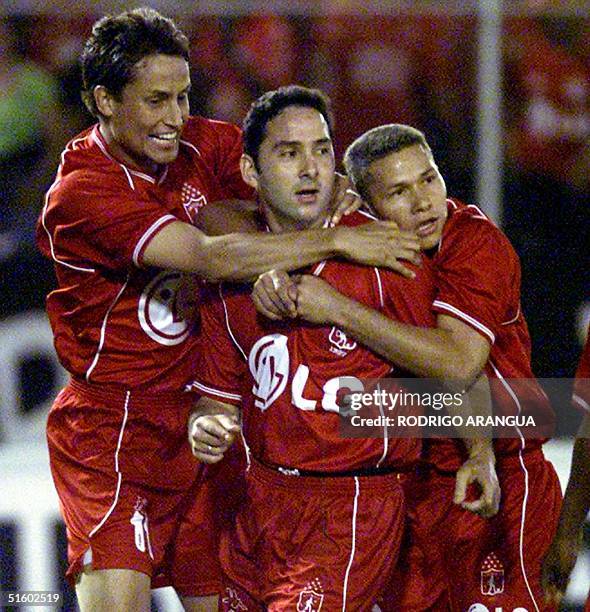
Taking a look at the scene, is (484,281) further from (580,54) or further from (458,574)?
(580,54)

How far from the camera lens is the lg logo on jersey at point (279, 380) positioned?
10.4 ft

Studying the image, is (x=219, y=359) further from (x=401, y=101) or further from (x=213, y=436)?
(x=401, y=101)

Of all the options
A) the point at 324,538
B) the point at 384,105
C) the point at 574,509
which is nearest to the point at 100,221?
the point at 324,538

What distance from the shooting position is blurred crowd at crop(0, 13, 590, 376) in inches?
208

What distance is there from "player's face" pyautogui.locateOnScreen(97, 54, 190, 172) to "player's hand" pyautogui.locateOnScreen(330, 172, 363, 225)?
53 centimetres

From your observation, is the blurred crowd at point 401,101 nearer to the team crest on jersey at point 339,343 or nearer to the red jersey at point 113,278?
the red jersey at point 113,278

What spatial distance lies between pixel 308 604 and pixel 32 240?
2.55 meters

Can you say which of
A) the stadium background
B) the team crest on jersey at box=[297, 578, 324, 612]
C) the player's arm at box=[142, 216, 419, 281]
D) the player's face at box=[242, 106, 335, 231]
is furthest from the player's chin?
the stadium background

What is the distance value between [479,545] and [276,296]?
0.99 metres

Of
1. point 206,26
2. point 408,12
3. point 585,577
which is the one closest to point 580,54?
point 408,12

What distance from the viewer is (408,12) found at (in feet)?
17.5

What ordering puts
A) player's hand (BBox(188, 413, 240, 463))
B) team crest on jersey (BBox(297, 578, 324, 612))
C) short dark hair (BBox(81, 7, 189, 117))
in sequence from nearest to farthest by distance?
team crest on jersey (BBox(297, 578, 324, 612)), player's hand (BBox(188, 413, 240, 463)), short dark hair (BBox(81, 7, 189, 117))

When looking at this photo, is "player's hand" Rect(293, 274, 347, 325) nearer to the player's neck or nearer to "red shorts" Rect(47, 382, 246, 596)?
the player's neck

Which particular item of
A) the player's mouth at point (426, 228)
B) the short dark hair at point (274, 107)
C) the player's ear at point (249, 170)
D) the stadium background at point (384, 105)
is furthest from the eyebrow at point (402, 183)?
the stadium background at point (384, 105)
